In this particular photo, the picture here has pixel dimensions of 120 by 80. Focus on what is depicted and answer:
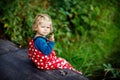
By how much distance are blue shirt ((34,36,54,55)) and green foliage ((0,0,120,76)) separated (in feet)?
4.75

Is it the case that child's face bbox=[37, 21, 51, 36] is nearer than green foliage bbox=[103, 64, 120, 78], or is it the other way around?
child's face bbox=[37, 21, 51, 36]

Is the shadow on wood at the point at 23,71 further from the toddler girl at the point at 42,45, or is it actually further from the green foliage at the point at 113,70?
the green foliage at the point at 113,70

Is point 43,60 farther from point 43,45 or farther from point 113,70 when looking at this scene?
point 113,70

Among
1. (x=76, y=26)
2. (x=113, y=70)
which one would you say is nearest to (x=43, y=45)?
(x=113, y=70)

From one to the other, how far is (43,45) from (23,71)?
487 mm

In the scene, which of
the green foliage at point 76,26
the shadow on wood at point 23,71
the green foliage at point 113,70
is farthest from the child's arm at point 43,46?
the green foliage at point 76,26

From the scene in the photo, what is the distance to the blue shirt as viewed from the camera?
14.9ft

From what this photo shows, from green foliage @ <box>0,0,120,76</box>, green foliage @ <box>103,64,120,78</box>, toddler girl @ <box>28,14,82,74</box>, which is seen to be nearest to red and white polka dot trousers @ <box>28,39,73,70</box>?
toddler girl @ <box>28,14,82,74</box>

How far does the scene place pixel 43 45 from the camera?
179 inches

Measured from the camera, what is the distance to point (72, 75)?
4.64 m

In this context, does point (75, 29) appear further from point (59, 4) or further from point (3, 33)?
point (3, 33)

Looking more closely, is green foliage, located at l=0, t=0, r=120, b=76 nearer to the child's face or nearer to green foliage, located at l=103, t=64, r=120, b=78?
green foliage, located at l=103, t=64, r=120, b=78

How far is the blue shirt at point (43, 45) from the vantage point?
4532mm

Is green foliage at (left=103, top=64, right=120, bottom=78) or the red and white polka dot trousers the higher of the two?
the red and white polka dot trousers
